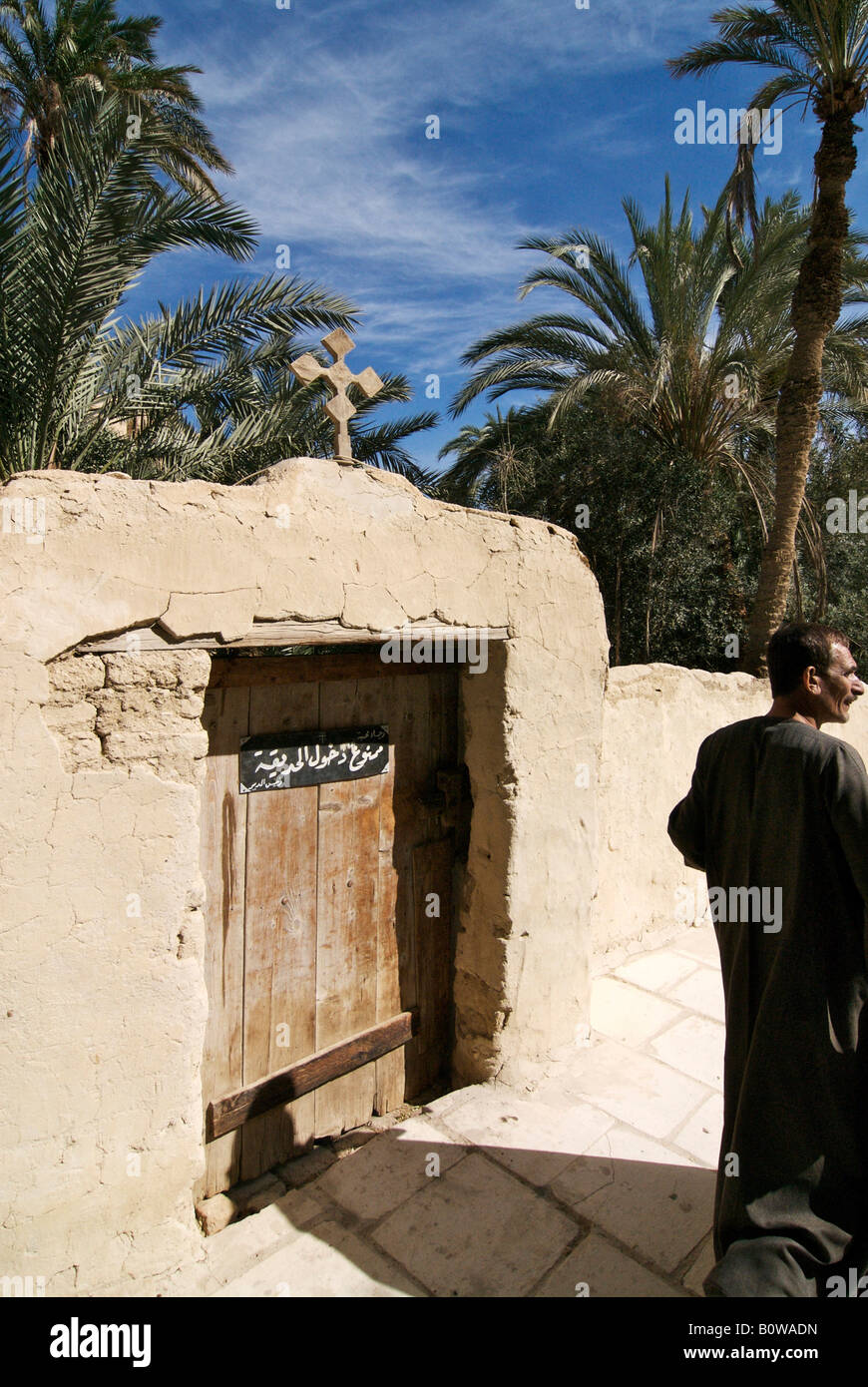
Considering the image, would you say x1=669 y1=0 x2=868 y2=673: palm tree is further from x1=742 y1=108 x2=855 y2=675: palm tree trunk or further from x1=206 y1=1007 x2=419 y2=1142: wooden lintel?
x1=206 y1=1007 x2=419 y2=1142: wooden lintel

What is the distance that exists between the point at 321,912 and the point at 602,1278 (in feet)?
4.73

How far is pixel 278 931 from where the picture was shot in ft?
9.40

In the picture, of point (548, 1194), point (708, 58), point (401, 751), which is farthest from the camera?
point (708, 58)

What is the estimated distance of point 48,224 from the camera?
455 centimetres

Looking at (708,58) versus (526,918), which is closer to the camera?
(526,918)

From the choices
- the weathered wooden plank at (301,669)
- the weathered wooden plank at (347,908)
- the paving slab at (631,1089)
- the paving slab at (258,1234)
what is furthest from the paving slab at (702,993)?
the weathered wooden plank at (301,669)

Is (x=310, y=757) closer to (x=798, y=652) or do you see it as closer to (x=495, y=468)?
(x=798, y=652)

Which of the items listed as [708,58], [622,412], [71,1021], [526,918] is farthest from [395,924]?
[708,58]

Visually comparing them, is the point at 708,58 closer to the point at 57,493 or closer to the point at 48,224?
the point at 48,224

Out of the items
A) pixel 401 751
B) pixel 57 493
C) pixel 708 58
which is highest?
pixel 708 58

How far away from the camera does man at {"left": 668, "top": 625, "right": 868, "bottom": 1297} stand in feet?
6.42

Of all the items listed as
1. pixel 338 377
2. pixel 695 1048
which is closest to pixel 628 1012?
pixel 695 1048

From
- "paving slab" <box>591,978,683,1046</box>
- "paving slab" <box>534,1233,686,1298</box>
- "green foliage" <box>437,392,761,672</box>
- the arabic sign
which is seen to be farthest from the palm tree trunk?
"paving slab" <box>534,1233,686,1298</box>
